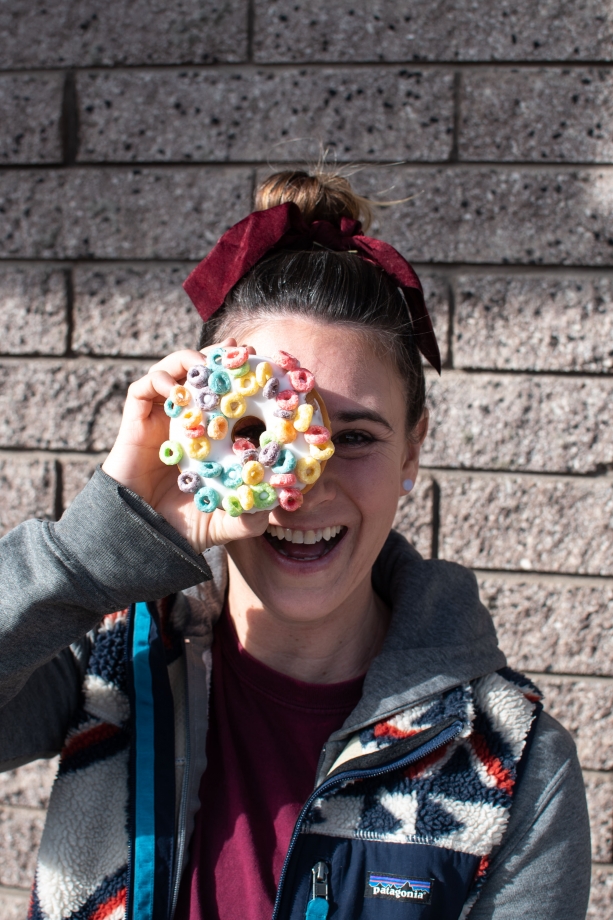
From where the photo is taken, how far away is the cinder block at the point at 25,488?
228 centimetres

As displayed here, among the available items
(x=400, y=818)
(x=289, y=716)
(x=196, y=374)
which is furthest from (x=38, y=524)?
(x=400, y=818)

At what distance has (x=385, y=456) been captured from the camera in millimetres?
1381

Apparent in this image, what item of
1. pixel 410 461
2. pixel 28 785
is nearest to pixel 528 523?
pixel 410 461

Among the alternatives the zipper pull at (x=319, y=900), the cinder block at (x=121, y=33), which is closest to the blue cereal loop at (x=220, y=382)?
the zipper pull at (x=319, y=900)

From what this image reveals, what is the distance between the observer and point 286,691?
4.62 ft

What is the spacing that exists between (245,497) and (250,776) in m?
0.57

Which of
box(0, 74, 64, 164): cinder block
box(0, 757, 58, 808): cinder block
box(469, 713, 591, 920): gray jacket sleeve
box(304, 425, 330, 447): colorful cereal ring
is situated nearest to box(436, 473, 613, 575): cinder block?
box(469, 713, 591, 920): gray jacket sleeve

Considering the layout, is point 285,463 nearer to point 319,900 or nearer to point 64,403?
point 319,900

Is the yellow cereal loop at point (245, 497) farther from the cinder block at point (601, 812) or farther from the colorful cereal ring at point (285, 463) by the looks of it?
the cinder block at point (601, 812)

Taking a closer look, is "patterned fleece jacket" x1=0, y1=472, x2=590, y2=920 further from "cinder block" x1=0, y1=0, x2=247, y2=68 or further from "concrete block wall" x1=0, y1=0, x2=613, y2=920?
"cinder block" x1=0, y1=0, x2=247, y2=68

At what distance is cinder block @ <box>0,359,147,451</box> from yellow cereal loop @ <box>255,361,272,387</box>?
3.77 ft

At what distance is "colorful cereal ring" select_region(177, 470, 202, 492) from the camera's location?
114 cm

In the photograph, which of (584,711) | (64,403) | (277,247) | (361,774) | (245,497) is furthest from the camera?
(64,403)

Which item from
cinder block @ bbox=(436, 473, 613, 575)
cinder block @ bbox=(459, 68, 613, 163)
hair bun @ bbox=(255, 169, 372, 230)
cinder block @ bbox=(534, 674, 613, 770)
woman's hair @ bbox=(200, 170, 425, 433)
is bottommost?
cinder block @ bbox=(534, 674, 613, 770)
